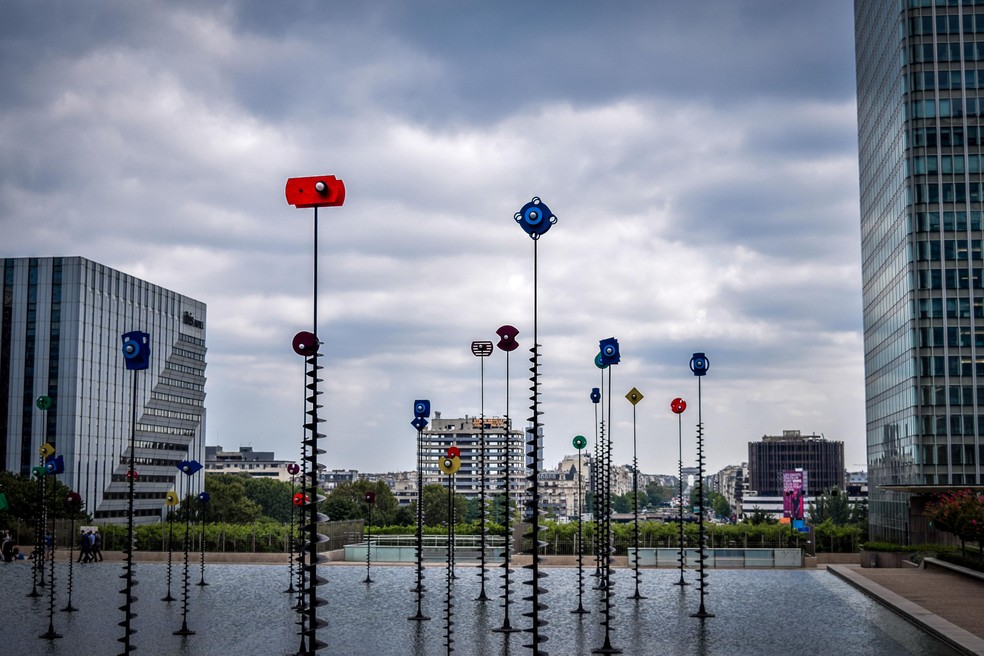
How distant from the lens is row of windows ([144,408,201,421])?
566 ft

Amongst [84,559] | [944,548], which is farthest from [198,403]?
[944,548]

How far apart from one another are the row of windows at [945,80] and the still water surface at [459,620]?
48604 mm

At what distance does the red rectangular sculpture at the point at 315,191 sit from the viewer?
1738 cm

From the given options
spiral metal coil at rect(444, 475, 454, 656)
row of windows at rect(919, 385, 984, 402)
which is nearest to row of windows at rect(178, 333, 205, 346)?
row of windows at rect(919, 385, 984, 402)

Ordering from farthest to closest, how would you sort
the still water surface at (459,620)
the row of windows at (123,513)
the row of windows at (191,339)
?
the row of windows at (191,339)
the row of windows at (123,513)
the still water surface at (459,620)

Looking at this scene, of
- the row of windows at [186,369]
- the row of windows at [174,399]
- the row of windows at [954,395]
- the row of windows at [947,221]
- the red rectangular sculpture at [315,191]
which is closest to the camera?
the red rectangular sculpture at [315,191]

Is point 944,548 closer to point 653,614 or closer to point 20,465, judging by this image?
point 653,614

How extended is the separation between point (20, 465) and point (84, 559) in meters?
94.7

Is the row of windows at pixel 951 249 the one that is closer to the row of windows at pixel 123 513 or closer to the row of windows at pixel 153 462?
the row of windows at pixel 123 513

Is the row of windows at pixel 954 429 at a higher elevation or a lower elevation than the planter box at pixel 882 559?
higher

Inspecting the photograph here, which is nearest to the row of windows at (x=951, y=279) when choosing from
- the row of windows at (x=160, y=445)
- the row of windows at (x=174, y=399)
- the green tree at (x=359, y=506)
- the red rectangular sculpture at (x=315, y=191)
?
the green tree at (x=359, y=506)

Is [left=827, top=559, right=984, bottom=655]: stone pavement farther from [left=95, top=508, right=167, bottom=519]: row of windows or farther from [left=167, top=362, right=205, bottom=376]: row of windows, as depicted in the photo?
[left=167, top=362, right=205, bottom=376]: row of windows

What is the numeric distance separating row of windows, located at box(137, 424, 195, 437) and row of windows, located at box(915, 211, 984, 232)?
126194 mm

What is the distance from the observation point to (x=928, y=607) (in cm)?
3481
